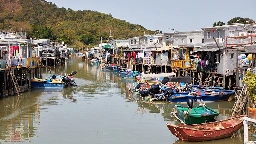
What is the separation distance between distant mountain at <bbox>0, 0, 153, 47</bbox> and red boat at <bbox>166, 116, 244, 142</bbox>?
371ft

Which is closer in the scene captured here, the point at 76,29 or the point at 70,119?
the point at 70,119

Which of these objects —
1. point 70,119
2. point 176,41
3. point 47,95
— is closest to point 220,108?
point 70,119

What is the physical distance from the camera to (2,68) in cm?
3681

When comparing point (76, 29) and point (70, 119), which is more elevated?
point (76, 29)

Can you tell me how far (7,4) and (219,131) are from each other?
18263cm

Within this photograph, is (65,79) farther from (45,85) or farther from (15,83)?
(15,83)

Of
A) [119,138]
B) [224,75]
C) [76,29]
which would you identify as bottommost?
[119,138]

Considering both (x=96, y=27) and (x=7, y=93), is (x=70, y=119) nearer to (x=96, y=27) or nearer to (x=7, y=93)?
(x=7, y=93)

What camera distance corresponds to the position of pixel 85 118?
29656mm

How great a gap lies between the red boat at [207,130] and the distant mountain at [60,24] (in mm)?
113058

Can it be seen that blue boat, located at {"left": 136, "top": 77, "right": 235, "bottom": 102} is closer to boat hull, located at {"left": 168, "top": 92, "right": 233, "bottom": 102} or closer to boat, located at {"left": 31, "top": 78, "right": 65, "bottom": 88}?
boat hull, located at {"left": 168, "top": 92, "right": 233, "bottom": 102}

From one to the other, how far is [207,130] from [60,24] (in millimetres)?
160435

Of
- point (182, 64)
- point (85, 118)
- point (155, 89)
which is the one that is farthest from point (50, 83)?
point (85, 118)

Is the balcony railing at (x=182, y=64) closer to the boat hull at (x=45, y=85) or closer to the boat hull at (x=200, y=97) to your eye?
the boat hull at (x=200, y=97)
